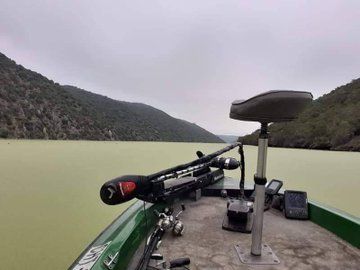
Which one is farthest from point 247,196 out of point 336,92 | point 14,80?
point 336,92

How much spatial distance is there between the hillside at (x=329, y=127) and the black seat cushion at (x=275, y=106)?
30.9 metres

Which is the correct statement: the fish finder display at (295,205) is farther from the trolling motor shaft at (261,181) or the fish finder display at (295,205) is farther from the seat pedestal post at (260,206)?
the trolling motor shaft at (261,181)

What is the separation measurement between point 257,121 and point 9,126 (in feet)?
134

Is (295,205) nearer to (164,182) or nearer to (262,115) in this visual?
(164,182)

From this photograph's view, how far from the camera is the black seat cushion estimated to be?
187 cm

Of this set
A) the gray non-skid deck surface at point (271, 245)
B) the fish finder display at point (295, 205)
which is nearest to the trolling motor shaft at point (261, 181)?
the gray non-skid deck surface at point (271, 245)

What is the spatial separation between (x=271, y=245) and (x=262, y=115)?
3.51 feet

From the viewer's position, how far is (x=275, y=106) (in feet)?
6.22

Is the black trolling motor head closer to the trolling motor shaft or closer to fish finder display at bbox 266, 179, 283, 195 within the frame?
the trolling motor shaft

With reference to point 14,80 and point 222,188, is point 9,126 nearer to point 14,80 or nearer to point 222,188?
point 14,80

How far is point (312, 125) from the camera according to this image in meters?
41.1

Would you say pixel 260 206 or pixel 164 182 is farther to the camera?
pixel 164 182

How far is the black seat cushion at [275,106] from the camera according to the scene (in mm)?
1868

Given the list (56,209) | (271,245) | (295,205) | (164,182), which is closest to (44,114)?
(56,209)
